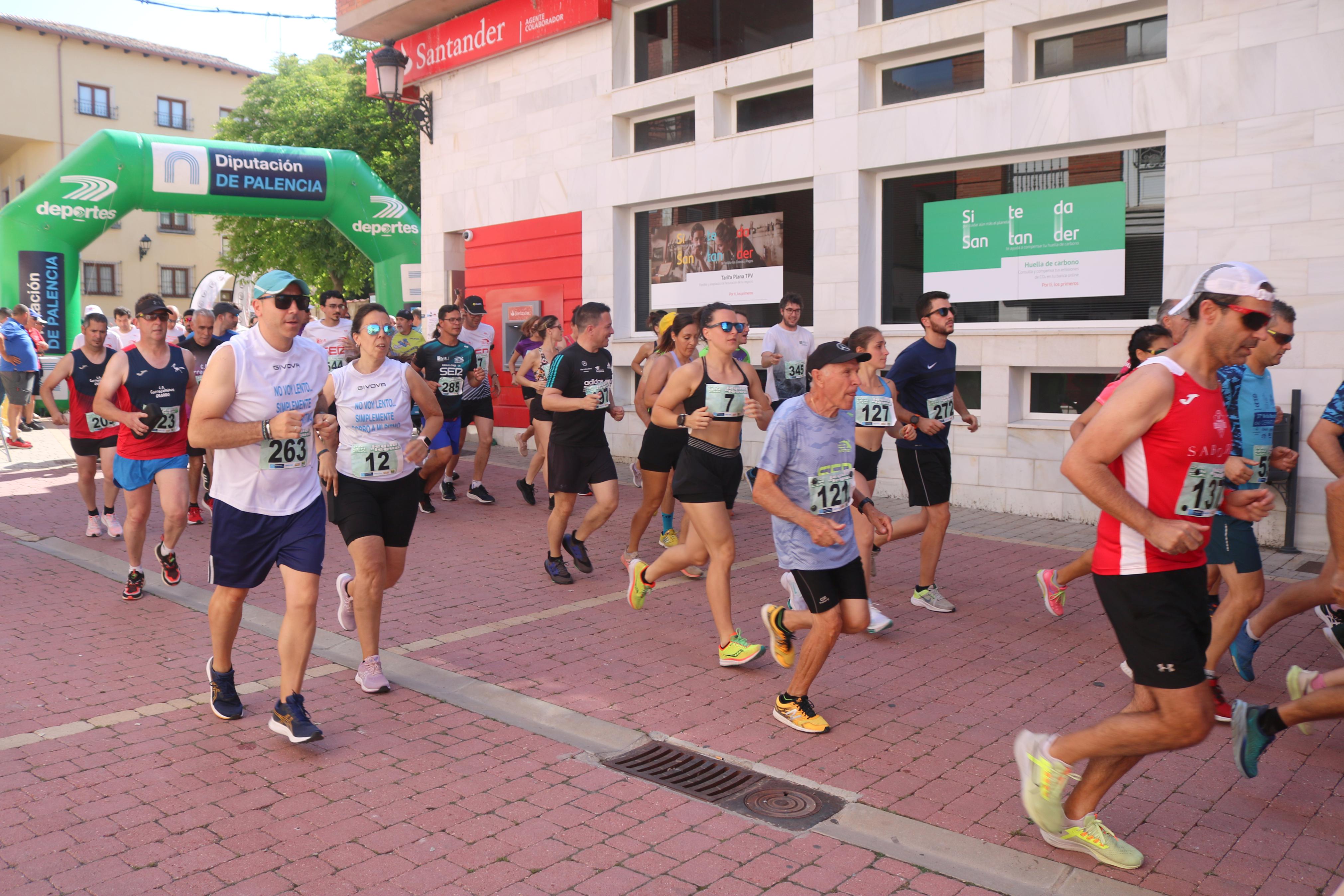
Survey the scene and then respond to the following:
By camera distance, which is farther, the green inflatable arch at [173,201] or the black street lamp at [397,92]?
the green inflatable arch at [173,201]

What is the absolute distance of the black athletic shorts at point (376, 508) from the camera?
17.1 ft

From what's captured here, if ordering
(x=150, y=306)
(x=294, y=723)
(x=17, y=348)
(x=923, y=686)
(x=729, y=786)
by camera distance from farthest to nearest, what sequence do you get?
(x=17, y=348) < (x=150, y=306) < (x=923, y=686) < (x=294, y=723) < (x=729, y=786)

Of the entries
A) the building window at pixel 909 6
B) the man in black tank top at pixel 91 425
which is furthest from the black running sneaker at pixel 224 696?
the building window at pixel 909 6

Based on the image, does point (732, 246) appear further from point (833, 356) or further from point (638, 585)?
point (833, 356)

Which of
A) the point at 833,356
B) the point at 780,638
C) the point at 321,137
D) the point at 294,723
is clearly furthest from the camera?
the point at 321,137

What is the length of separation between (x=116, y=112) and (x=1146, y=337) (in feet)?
163

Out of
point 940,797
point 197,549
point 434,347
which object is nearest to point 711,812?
point 940,797

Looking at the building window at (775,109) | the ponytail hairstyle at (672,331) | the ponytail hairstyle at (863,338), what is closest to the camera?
the ponytail hairstyle at (863,338)

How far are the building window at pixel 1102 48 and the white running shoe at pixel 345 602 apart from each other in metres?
8.23

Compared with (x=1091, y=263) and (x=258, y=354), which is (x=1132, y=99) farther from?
(x=258, y=354)

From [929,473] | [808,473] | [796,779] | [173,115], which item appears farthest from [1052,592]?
[173,115]

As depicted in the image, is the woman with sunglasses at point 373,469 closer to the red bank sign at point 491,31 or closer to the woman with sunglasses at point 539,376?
the woman with sunglasses at point 539,376

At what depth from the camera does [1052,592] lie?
653 centimetres

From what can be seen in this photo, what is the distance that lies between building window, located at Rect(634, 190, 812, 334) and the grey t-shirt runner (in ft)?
25.2
